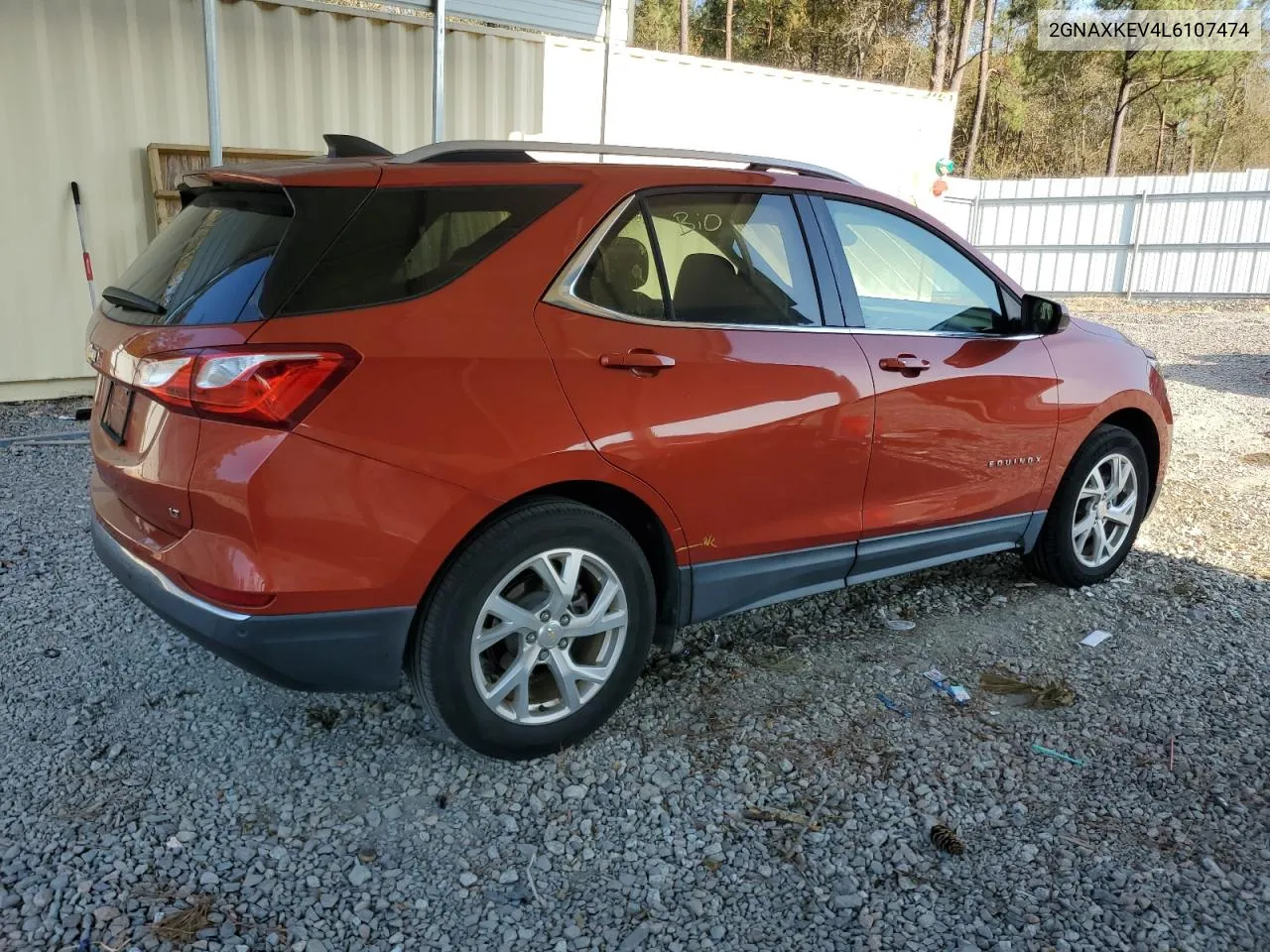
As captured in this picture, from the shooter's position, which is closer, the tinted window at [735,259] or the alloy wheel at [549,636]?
the alloy wheel at [549,636]

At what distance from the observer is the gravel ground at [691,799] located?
2375mm

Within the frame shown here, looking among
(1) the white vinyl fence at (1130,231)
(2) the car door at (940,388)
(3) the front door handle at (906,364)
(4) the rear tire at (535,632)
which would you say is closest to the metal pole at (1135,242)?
(1) the white vinyl fence at (1130,231)

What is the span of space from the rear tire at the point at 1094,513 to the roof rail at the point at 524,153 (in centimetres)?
190

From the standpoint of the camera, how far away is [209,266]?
2.67 meters

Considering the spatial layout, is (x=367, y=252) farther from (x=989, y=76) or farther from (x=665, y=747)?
(x=989, y=76)

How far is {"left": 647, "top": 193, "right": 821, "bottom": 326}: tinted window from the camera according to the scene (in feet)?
10.2

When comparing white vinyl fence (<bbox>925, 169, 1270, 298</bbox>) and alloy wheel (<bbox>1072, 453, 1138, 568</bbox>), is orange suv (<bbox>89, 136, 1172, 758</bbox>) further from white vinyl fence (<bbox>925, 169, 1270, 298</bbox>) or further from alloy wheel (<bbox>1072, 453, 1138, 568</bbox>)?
white vinyl fence (<bbox>925, 169, 1270, 298</bbox>)

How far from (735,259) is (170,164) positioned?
248 inches

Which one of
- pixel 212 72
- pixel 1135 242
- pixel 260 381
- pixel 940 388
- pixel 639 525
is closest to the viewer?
pixel 260 381

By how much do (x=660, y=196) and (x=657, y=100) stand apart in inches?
318

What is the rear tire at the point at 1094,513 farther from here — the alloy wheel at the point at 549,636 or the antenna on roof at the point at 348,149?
the antenna on roof at the point at 348,149

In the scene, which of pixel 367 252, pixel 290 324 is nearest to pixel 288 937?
pixel 290 324

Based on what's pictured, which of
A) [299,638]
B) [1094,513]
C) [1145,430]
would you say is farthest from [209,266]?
[1145,430]

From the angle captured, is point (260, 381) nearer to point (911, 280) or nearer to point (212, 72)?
point (911, 280)
